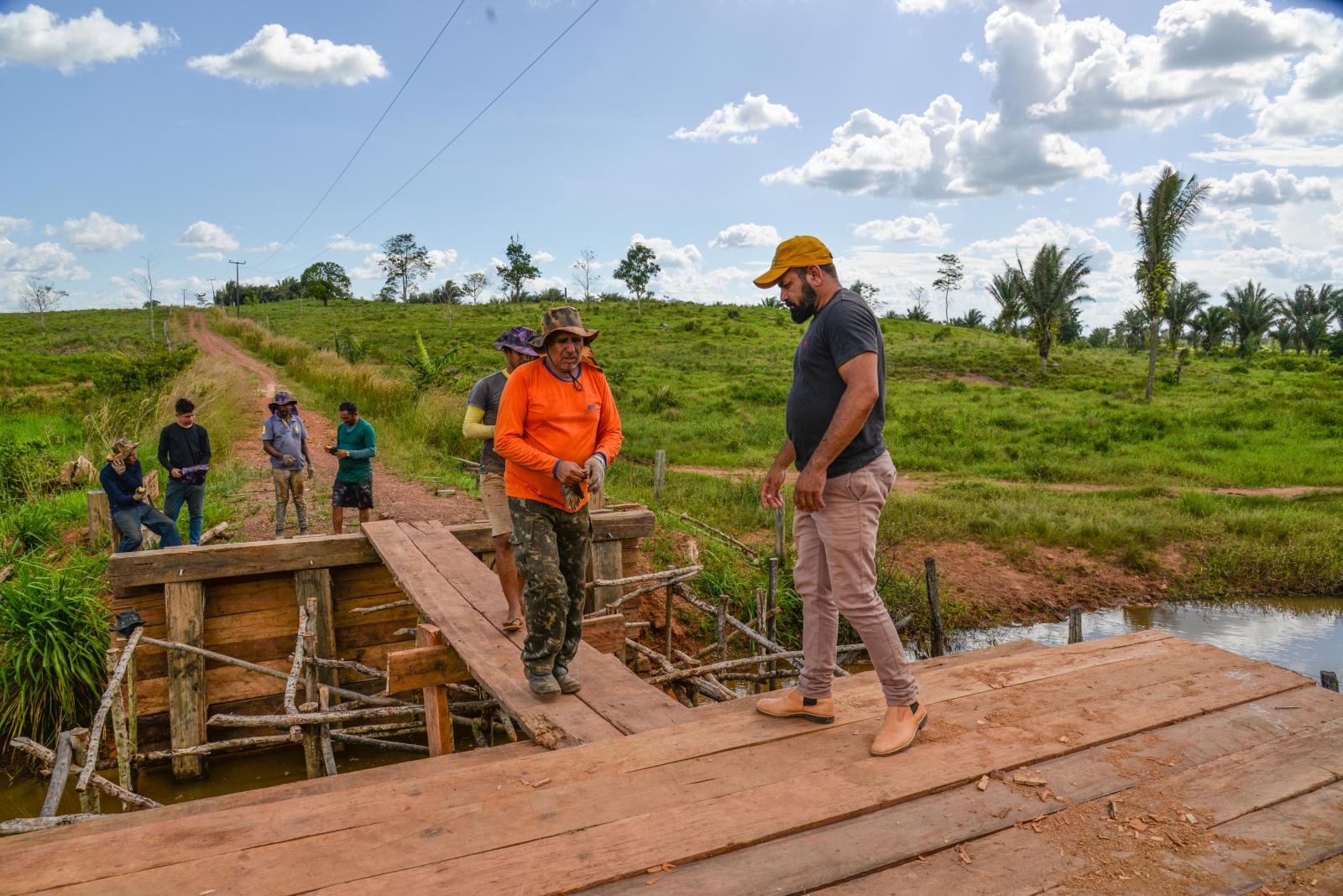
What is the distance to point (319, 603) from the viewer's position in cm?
678

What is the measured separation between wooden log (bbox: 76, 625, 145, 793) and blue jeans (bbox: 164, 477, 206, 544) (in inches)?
105

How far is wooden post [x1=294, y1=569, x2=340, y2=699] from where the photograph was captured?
6.70 m

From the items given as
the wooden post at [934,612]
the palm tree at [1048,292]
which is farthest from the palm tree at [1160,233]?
the wooden post at [934,612]

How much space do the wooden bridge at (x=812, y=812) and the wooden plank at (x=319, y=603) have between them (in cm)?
368

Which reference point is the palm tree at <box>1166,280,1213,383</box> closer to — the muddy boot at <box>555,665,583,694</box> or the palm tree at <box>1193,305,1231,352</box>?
the palm tree at <box>1193,305,1231,352</box>

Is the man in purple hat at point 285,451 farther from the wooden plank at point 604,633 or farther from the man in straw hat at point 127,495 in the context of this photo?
the wooden plank at point 604,633

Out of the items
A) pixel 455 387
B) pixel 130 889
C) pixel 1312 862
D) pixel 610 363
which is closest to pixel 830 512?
pixel 1312 862

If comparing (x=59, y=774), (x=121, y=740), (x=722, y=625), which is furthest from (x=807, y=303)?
(x=121, y=740)

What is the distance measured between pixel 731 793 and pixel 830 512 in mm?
1037

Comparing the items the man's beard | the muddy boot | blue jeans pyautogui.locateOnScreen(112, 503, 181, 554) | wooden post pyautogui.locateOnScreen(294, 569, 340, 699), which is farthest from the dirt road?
the man's beard

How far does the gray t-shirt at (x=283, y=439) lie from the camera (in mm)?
8297

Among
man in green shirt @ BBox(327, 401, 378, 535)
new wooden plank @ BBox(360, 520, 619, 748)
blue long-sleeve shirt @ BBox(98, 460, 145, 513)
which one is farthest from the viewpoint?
man in green shirt @ BBox(327, 401, 378, 535)

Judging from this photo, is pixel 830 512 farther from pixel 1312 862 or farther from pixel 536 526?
pixel 1312 862

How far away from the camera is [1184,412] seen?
22.5 metres
